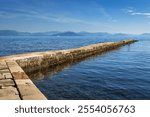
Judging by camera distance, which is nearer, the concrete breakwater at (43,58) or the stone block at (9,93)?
the stone block at (9,93)

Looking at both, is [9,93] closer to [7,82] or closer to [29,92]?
[29,92]

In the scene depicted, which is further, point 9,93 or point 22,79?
point 22,79

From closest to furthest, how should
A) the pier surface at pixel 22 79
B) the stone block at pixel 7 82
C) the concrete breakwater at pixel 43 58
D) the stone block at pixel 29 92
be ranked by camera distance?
the stone block at pixel 29 92 → the pier surface at pixel 22 79 → the stone block at pixel 7 82 → the concrete breakwater at pixel 43 58

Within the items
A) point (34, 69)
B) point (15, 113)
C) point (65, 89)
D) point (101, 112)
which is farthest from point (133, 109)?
point (34, 69)

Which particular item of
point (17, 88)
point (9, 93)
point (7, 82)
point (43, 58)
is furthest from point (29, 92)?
point (43, 58)

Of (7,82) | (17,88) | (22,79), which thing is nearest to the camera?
(17,88)

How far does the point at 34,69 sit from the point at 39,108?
1056 cm

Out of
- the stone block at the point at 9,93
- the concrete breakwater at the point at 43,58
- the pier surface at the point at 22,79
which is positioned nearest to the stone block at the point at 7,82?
the pier surface at the point at 22,79

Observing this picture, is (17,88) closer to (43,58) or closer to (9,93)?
(9,93)

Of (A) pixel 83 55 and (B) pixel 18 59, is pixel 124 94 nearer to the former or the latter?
(B) pixel 18 59

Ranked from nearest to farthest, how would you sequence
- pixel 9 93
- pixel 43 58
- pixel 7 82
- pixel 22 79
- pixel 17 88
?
pixel 9 93 → pixel 17 88 → pixel 7 82 → pixel 22 79 → pixel 43 58

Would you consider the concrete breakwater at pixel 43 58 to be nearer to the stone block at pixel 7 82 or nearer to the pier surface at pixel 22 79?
the pier surface at pixel 22 79

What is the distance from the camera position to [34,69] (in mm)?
15039

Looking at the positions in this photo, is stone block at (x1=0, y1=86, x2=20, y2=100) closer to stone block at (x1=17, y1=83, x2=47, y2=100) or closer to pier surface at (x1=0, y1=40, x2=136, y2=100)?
pier surface at (x1=0, y1=40, x2=136, y2=100)
